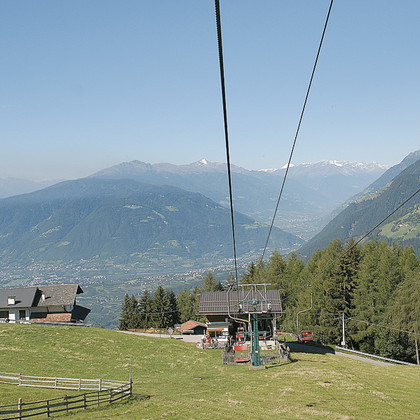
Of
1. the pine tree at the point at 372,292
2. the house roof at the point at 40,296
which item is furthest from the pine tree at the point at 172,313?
the pine tree at the point at 372,292

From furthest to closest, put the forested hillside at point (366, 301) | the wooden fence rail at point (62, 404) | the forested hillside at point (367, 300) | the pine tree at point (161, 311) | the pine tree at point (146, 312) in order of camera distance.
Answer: the pine tree at point (146, 312), the pine tree at point (161, 311), the forested hillside at point (367, 300), the forested hillside at point (366, 301), the wooden fence rail at point (62, 404)

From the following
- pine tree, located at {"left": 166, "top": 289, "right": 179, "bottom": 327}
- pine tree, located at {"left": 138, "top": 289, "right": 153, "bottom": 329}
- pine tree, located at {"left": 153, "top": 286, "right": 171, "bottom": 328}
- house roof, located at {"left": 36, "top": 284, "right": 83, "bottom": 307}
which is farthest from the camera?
pine tree, located at {"left": 166, "top": 289, "right": 179, "bottom": 327}

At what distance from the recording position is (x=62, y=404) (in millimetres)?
26422

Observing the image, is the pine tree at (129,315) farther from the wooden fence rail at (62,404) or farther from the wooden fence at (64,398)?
the wooden fence rail at (62,404)

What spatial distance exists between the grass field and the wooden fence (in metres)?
0.78

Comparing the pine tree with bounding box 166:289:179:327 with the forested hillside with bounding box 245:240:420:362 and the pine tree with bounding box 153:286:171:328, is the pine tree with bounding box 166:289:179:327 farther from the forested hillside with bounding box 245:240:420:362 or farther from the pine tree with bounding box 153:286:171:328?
the forested hillside with bounding box 245:240:420:362

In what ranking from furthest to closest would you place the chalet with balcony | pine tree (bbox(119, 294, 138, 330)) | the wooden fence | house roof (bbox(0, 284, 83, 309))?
pine tree (bbox(119, 294, 138, 330)), house roof (bbox(0, 284, 83, 309)), the chalet with balcony, the wooden fence

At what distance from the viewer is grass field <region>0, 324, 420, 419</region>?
2870cm

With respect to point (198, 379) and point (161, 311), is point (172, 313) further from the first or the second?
point (198, 379)

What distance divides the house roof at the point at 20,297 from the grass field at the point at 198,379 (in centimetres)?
1138

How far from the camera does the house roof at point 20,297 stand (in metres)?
75.0

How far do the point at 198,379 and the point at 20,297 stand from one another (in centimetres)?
4609

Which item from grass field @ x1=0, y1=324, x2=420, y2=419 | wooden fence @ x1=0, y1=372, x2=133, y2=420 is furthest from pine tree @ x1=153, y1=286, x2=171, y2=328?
wooden fence @ x1=0, y1=372, x2=133, y2=420

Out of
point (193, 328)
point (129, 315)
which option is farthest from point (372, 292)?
point (129, 315)
